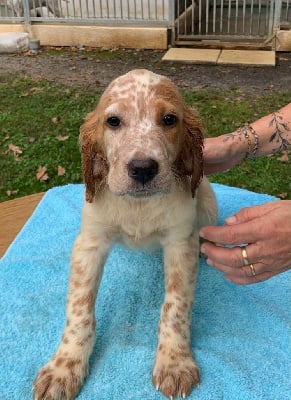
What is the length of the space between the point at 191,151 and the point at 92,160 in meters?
→ 0.60

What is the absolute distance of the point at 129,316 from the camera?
365cm

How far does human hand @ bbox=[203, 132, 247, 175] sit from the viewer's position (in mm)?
4035

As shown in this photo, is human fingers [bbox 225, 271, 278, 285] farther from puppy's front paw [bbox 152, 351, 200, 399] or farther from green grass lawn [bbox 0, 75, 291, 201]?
green grass lawn [bbox 0, 75, 291, 201]

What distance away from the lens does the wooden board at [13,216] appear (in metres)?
4.60

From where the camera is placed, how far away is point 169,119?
9.93 feet

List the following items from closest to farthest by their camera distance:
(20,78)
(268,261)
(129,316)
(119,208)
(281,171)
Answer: (268,261)
(119,208)
(129,316)
(281,171)
(20,78)

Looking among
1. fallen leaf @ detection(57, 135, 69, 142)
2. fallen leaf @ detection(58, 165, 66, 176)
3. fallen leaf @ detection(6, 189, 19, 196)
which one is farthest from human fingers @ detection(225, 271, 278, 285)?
fallen leaf @ detection(57, 135, 69, 142)

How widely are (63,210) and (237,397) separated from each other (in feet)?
8.03

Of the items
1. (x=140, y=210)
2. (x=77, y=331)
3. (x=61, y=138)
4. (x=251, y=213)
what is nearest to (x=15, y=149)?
(x=61, y=138)

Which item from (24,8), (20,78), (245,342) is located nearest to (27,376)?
(245,342)

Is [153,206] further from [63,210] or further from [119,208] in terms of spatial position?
[63,210]

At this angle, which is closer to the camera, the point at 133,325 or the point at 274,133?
the point at 133,325

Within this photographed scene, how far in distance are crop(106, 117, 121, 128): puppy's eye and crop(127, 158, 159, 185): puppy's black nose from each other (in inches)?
14.7

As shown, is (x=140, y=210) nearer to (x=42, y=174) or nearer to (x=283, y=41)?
(x=42, y=174)
